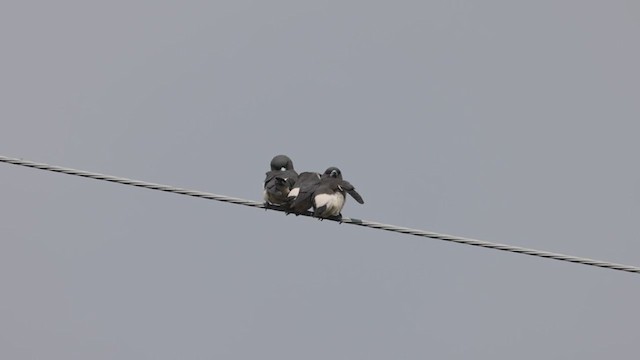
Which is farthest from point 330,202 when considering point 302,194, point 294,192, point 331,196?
point 294,192

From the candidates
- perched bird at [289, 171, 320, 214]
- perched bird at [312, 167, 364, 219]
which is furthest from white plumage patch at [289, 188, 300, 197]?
perched bird at [312, 167, 364, 219]

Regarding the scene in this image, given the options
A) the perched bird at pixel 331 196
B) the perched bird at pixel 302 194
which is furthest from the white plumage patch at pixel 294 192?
the perched bird at pixel 331 196

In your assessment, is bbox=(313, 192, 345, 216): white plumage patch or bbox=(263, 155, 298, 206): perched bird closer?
bbox=(313, 192, 345, 216): white plumage patch

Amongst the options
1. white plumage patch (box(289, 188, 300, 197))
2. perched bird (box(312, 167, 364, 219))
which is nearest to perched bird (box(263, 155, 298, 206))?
white plumage patch (box(289, 188, 300, 197))

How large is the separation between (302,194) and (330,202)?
32 cm

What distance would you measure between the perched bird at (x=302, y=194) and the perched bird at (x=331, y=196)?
0.05 metres

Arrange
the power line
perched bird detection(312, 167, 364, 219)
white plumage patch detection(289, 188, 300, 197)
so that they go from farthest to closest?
white plumage patch detection(289, 188, 300, 197), perched bird detection(312, 167, 364, 219), the power line

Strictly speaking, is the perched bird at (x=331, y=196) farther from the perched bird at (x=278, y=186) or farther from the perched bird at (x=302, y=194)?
the perched bird at (x=278, y=186)

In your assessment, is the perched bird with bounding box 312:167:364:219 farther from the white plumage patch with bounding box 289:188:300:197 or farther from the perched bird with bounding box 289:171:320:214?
the white plumage patch with bounding box 289:188:300:197

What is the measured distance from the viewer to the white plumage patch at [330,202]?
645 inches

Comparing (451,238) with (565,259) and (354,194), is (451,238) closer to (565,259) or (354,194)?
(565,259)

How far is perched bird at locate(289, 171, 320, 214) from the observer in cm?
1642

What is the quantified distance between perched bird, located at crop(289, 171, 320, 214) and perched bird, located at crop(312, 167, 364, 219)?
48 mm

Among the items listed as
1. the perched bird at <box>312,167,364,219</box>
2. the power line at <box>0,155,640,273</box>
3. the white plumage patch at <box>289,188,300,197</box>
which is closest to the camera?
the power line at <box>0,155,640,273</box>
